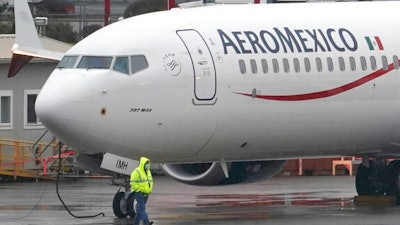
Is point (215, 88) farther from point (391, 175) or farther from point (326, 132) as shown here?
point (391, 175)

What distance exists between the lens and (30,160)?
41344 millimetres

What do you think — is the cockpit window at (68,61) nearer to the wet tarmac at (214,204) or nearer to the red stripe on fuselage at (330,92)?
the wet tarmac at (214,204)

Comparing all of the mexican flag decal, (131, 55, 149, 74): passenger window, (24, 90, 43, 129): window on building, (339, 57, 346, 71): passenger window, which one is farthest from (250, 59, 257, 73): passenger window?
(24, 90, 43, 129): window on building

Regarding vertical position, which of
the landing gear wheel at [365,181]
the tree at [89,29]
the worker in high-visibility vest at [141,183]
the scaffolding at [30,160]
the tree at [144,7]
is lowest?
the scaffolding at [30,160]

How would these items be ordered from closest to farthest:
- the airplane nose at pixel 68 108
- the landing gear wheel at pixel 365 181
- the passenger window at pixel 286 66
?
the airplane nose at pixel 68 108
the passenger window at pixel 286 66
the landing gear wheel at pixel 365 181

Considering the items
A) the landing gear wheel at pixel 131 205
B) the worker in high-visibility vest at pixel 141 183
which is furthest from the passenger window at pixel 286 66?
the landing gear wheel at pixel 131 205

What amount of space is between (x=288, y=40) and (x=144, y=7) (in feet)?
136

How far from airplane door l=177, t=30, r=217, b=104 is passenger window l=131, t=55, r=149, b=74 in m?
0.88

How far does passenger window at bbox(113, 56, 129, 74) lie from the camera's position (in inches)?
1005

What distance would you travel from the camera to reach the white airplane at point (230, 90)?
25297mm

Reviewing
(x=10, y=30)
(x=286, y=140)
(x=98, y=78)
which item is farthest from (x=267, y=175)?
(x=10, y=30)

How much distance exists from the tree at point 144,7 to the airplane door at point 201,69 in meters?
40.0

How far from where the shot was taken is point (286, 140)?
27.2m

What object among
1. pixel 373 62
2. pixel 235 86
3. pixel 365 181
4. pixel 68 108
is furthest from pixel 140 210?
pixel 365 181
